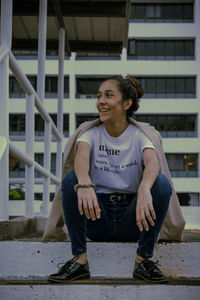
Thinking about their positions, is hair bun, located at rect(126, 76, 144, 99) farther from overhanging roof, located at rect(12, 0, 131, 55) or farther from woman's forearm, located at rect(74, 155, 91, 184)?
overhanging roof, located at rect(12, 0, 131, 55)

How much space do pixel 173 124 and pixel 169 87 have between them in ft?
6.84

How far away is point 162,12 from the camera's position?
1027 inches

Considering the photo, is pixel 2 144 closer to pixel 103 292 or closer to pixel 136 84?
pixel 136 84

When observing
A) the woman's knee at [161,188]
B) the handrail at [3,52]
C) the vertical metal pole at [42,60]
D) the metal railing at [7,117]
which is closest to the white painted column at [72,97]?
the vertical metal pole at [42,60]

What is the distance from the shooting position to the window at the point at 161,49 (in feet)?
83.9

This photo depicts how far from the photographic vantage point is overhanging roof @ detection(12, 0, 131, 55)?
5.07m

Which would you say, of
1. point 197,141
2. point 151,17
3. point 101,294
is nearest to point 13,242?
point 101,294

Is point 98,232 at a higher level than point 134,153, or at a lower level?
lower

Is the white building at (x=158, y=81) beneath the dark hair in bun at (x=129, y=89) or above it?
above

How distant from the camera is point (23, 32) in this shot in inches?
230

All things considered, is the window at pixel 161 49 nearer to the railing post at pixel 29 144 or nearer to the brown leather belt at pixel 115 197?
A: the railing post at pixel 29 144

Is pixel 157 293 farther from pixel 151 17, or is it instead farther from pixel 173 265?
pixel 151 17

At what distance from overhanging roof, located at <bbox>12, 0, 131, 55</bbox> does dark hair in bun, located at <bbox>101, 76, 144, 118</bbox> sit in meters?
2.82

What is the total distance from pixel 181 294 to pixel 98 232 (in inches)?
22.9
